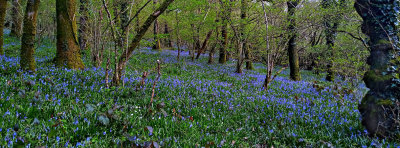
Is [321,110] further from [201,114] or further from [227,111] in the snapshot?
[201,114]

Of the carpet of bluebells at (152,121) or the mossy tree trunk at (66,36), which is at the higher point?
the mossy tree trunk at (66,36)

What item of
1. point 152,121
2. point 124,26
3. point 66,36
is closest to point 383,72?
point 152,121

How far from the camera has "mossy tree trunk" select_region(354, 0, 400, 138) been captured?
356 cm

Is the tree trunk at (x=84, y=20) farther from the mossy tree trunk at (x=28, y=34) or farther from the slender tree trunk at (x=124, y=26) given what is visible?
the mossy tree trunk at (x=28, y=34)

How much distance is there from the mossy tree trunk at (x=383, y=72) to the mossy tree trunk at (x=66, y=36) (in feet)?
28.7

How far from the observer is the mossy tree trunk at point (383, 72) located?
11.7ft

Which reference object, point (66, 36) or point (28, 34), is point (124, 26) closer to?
point (66, 36)

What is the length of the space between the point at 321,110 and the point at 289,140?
7.62 ft

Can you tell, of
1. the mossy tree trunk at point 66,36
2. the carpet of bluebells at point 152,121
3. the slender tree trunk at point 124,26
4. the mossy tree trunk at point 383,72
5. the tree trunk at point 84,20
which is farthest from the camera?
the tree trunk at point 84,20

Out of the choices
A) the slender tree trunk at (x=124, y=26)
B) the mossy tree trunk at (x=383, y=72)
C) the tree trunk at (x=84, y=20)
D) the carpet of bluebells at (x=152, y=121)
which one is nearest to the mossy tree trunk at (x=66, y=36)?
the tree trunk at (x=84, y=20)

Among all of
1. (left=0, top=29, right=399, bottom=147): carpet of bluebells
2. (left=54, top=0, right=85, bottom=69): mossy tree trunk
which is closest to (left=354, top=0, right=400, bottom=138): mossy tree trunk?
(left=0, top=29, right=399, bottom=147): carpet of bluebells

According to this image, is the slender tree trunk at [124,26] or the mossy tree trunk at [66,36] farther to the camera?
the mossy tree trunk at [66,36]

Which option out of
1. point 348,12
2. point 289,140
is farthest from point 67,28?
point 348,12

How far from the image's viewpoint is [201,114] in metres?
4.86
